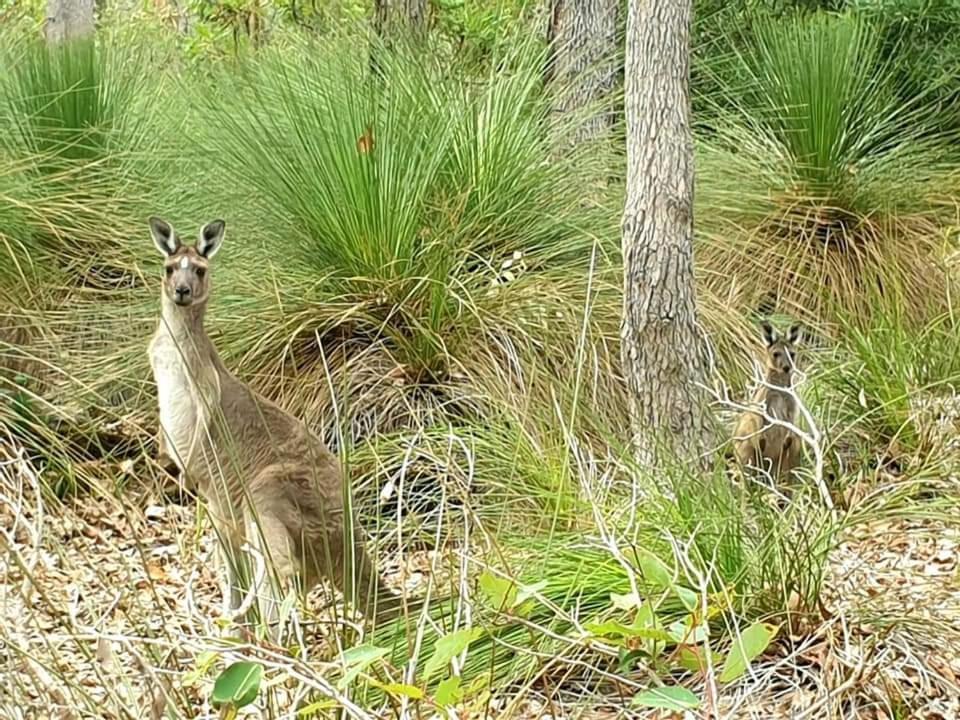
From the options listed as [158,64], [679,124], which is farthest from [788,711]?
[158,64]

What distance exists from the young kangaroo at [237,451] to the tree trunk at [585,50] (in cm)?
360

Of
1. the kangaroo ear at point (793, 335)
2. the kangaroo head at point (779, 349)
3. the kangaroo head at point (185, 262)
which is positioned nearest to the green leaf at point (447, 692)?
the kangaroo head at point (185, 262)

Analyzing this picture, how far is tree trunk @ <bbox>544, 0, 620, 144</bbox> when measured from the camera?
8391 mm

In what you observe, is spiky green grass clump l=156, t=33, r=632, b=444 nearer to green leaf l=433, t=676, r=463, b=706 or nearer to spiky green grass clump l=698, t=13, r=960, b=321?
spiky green grass clump l=698, t=13, r=960, b=321

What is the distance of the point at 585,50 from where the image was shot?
866 cm

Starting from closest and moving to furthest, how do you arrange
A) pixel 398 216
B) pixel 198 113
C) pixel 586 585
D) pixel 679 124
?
pixel 586 585 → pixel 679 124 → pixel 398 216 → pixel 198 113

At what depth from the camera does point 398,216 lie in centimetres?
654

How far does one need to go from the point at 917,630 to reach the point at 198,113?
4.65 meters

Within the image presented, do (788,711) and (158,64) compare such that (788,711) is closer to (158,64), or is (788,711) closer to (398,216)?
(398,216)

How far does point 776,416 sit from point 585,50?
3334mm

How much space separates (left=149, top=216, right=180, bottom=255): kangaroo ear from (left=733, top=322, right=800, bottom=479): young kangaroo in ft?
7.78

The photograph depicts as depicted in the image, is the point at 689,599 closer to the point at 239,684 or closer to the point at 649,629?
the point at 649,629

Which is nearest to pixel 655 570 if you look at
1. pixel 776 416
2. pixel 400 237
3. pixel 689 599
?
pixel 689 599

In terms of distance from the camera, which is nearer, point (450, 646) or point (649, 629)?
point (450, 646)
